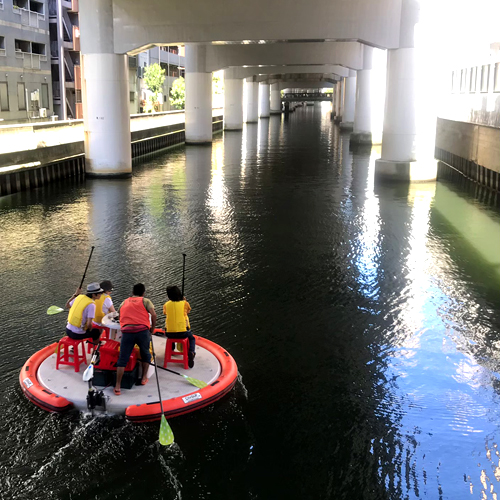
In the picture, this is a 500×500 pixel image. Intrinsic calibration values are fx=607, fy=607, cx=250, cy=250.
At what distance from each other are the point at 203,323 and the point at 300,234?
6723 mm

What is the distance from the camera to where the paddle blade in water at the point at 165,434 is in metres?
6.26

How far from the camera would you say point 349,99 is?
60.2 meters

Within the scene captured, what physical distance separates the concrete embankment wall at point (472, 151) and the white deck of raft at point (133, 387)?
19.4 meters

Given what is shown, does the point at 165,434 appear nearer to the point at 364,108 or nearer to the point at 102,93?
the point at 102,93

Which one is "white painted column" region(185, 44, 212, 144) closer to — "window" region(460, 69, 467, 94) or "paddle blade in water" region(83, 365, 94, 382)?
"window" region(460, 69, 467, 94)

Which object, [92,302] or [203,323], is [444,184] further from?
[92,302]

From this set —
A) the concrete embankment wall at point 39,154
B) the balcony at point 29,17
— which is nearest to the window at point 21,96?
the balcony at point 29,17

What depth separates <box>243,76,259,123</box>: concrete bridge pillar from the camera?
229ft

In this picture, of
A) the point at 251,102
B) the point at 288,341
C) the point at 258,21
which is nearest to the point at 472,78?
the point at 258,21

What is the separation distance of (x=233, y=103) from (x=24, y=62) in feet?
64.0

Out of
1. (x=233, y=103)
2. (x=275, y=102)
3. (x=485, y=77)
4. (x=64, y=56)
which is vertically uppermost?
(x=64, y=56)

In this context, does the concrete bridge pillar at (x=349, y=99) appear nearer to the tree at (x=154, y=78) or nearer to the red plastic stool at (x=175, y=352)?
the tree at (x=154, y=78)

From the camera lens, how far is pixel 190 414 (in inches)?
279

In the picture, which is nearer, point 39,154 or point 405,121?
point 39,154
